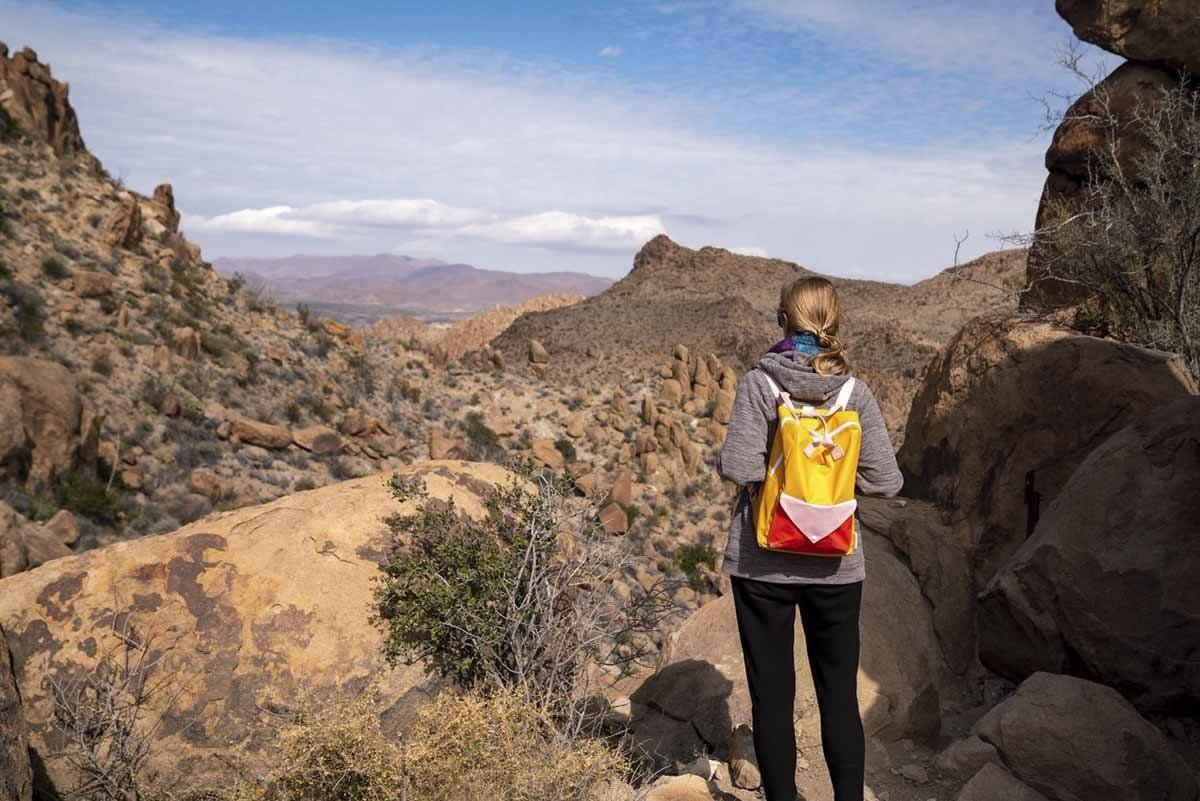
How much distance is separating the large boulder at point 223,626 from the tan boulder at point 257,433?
10.5m

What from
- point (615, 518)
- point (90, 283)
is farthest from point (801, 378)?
point (90, 283)

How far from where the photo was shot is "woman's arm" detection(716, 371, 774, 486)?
9.52 ft

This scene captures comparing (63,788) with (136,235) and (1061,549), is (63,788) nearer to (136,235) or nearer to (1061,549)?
(1061,549)

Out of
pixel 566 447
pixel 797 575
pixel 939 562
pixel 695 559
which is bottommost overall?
pixel 695 559

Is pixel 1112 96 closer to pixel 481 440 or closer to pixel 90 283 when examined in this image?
pixel 481 440

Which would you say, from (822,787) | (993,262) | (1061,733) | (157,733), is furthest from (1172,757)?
(993,262)

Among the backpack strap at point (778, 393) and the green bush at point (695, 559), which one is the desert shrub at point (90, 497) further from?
the backpack strap at point (778, 393)

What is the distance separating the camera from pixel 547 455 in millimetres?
18766

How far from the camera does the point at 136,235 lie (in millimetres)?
19047

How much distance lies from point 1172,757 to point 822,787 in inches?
60.8

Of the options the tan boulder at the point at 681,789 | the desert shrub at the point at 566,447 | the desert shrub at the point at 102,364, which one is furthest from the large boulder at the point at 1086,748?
the desert shrub at the point at 566,447

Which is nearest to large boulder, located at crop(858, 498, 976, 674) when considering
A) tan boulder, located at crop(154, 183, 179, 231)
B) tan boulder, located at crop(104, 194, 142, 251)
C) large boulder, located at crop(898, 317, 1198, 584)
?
large boulder, located at crop(898, 317, 1198, 584)

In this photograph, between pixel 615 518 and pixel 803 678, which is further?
pixel 615 518

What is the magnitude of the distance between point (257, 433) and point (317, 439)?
1173 millimetres
